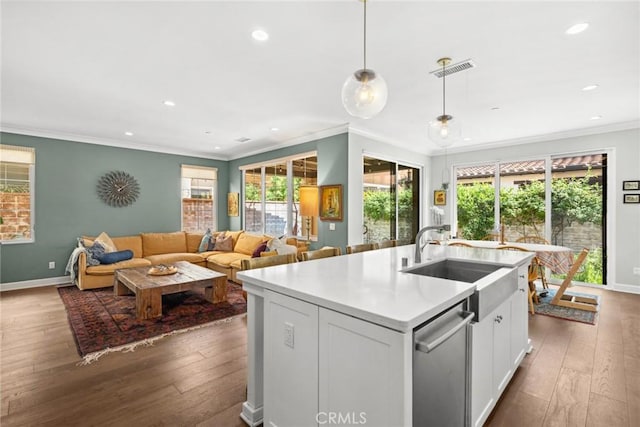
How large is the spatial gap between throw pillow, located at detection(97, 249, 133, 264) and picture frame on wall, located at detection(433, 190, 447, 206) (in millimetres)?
6281

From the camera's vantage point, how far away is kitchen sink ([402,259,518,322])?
156 centimetres

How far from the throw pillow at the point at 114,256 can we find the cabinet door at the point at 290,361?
15.3 feet

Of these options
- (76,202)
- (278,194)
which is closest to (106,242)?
(76,202)

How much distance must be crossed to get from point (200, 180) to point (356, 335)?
271 inches

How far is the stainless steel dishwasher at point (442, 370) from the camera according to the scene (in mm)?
1168

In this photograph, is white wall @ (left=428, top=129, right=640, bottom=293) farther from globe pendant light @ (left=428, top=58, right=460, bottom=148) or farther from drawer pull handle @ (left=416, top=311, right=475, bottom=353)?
drawer pull handle @ (left=416, top=311, right=475, bottom=353)

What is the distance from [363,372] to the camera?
121 cm

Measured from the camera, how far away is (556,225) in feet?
17.8

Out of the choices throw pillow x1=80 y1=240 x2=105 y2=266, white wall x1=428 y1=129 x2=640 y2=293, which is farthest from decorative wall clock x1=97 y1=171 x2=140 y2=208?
white wall x1=428 y1=129 x2=640 y2=293

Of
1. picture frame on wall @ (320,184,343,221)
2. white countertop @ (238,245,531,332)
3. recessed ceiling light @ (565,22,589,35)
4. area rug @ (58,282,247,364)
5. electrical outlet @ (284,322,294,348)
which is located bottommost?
area rug @ (58,282,247,364)

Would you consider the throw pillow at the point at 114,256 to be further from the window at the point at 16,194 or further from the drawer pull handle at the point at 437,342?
the drawer pull handle at the point at 437,342

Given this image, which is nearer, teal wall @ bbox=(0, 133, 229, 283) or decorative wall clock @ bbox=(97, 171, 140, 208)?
teal wall @ bbox=(0, 133, 229, 283)

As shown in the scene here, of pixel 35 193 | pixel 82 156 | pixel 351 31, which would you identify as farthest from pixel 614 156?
pixel 35 193

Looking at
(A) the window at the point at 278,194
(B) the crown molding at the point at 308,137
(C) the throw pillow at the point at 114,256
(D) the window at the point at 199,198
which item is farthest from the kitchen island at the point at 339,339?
(D) the window at the point at 199,198
